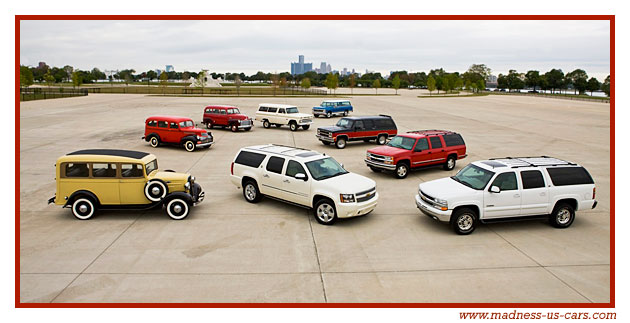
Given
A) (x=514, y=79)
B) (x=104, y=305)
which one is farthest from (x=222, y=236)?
(x=514, y=79)

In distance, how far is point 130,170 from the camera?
11320mm

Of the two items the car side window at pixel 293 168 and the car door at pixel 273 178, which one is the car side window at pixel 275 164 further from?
the car side window at pixel 293 168

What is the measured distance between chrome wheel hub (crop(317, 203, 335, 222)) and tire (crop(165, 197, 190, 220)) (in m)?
3.83

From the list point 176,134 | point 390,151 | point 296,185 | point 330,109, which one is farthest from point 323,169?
point 330,109

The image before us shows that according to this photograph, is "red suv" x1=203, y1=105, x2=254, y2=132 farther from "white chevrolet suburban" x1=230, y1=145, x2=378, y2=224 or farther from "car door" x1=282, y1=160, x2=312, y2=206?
"car door" x1=282, y1=160, x2=312, y2=206

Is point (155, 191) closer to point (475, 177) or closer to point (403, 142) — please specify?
point (475, 177)

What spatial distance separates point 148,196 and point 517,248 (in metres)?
9.92

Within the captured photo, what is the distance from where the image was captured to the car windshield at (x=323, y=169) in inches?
464

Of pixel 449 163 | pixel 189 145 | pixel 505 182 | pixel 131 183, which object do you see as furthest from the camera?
pixel 189 145

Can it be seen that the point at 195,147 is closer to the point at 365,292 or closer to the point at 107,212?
the point at 107,212

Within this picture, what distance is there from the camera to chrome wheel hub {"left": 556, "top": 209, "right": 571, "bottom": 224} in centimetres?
1109

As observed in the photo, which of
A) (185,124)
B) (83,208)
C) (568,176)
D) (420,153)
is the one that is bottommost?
(83,208)

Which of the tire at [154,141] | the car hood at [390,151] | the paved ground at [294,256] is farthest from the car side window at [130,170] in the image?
the tire at [154,141]

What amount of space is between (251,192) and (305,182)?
2346mm
